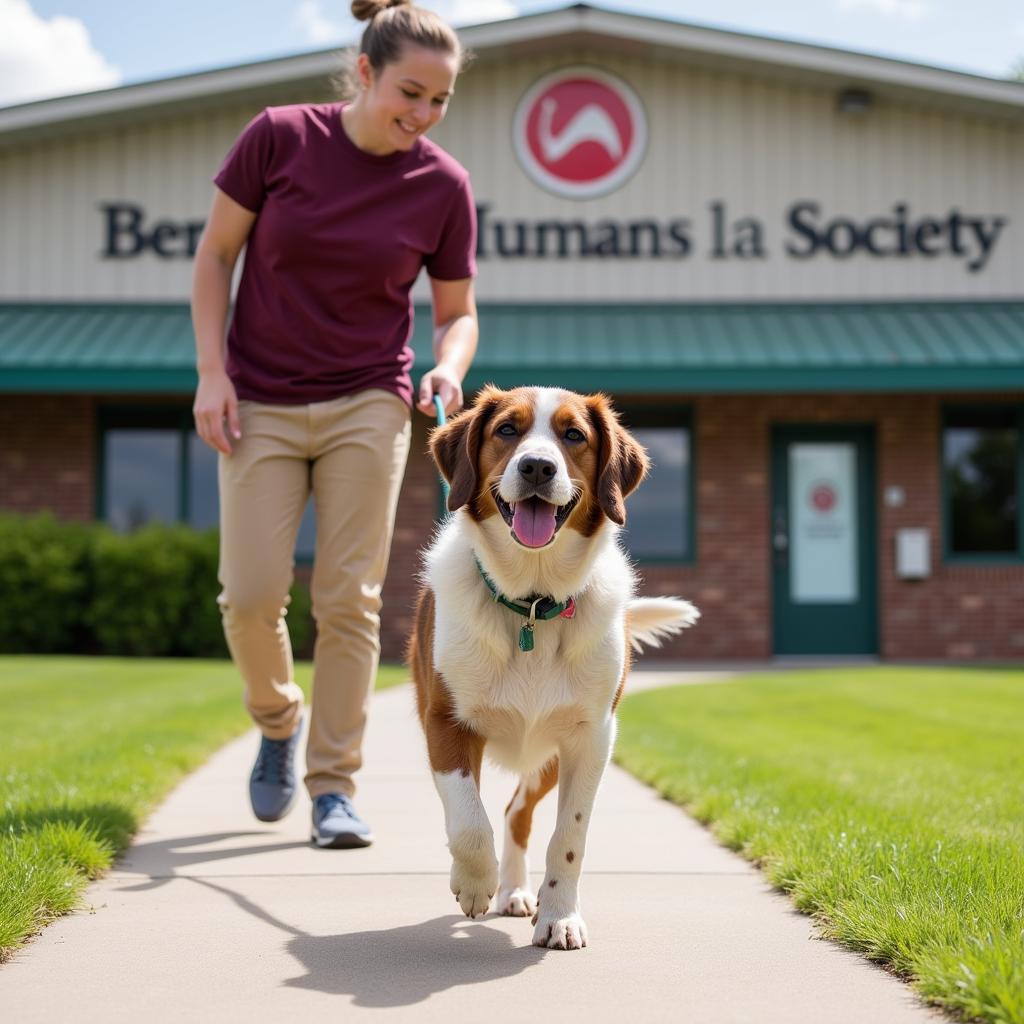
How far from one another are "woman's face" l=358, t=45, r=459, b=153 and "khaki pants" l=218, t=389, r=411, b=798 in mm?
921

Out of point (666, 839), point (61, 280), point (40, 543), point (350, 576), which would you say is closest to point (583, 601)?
point (350, 576)

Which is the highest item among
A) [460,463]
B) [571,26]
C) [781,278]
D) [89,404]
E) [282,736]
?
[571,26]

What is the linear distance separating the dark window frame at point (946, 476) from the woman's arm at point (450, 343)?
12.3 meters

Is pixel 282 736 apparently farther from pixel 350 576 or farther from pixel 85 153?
pixel 85 153

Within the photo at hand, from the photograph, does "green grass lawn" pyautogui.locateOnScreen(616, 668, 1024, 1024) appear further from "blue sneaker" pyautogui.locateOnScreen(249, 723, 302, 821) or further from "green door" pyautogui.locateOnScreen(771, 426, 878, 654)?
"green door" pyautogui.locateOnScreen(771, 426, 878, 654)

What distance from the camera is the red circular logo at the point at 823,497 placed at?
16.4m

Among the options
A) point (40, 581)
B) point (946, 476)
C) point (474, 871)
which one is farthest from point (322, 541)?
point (946, 476)

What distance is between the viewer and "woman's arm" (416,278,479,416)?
4477 mm

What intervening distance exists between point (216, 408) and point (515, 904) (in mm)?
1958

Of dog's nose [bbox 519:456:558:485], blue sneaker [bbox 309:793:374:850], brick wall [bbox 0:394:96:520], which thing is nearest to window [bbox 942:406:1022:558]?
brick wall [bbox 0:394:96:520]

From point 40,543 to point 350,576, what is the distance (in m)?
11.5

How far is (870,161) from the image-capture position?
666 inches

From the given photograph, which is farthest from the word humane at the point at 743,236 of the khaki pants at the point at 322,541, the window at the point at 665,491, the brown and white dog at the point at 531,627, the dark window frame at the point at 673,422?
the brown and white dog at the point at 531,627

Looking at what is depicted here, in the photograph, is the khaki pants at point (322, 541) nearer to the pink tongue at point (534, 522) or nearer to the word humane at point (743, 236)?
the pink tongue at point (534, 522)
